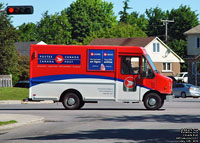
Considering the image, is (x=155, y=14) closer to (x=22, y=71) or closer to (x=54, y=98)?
(x=22, y=71)

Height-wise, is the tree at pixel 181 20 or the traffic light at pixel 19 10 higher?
the tree at pixel 181 20

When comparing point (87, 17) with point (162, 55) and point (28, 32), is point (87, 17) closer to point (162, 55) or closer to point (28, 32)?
point (28, 32)

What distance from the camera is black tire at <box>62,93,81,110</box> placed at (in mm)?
26812

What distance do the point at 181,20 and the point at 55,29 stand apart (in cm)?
2660

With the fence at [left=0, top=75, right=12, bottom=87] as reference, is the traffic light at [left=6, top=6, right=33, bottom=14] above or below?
above

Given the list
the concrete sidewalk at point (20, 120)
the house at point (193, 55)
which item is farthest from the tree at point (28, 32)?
the concrete sidewalk at point (20, 120)

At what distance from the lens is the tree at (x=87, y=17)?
5000 inches

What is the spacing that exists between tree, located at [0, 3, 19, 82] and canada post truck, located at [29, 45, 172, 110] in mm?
32029

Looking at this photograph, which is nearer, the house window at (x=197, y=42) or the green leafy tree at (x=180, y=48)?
the house window at (x=197, y=42)

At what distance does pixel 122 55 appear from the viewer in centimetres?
2661

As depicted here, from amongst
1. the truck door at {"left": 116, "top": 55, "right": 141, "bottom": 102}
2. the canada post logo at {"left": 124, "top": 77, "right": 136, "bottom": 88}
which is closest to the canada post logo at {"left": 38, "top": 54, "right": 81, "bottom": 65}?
the truck door at {"left": 116, "top": 55, "right": 141, "bottom": 102}

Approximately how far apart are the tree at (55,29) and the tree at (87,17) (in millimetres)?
2530

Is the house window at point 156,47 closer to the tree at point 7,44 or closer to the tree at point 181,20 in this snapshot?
the tree at point 181,20

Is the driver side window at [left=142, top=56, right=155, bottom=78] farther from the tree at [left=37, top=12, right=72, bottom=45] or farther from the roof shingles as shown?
the tree at [left=37, top=12, right=72, bottom=45]
